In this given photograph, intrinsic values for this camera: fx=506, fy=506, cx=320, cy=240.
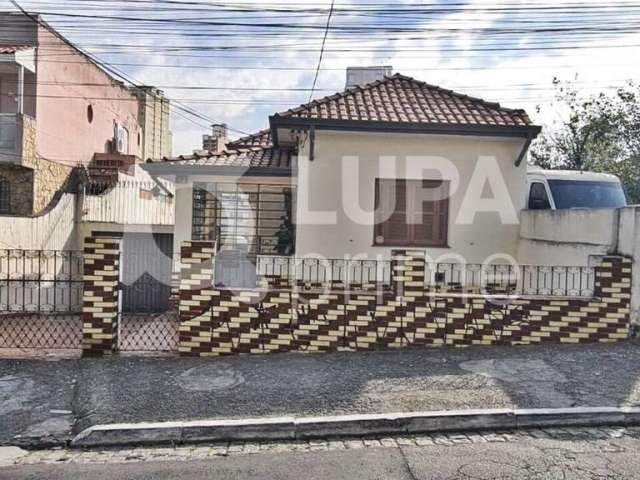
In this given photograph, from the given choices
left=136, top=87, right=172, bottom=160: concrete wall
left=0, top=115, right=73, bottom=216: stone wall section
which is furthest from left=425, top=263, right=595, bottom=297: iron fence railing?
left=136, top=87, right=172, bottom=160: concrete wall

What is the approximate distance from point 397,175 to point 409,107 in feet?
4.80

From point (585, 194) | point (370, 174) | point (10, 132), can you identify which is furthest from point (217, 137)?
point (585, 194)

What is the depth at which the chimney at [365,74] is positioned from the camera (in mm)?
14766

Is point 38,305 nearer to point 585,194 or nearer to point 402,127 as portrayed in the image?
point 402,127

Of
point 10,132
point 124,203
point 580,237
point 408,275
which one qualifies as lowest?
point 408,275

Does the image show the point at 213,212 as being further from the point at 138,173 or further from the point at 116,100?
the point at 116,100

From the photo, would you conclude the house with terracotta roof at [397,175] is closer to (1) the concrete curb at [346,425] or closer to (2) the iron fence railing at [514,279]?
(2) the iron fence railing at [514,279]

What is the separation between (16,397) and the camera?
17.0 ft

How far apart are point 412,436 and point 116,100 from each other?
21.6 meters

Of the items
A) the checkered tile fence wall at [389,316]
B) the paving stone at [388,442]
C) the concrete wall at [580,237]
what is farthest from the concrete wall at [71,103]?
the paving stone at [388,442]

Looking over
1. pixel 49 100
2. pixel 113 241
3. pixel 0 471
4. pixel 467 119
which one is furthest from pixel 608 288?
pixel 49 100

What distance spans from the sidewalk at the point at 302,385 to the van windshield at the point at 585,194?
4264mm

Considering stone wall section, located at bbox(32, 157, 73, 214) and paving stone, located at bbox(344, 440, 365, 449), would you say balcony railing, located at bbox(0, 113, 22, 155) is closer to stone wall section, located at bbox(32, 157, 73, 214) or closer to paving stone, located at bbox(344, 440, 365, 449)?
stone wall section, located at bbox(32, 157, 73, 214)

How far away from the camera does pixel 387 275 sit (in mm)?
8625
